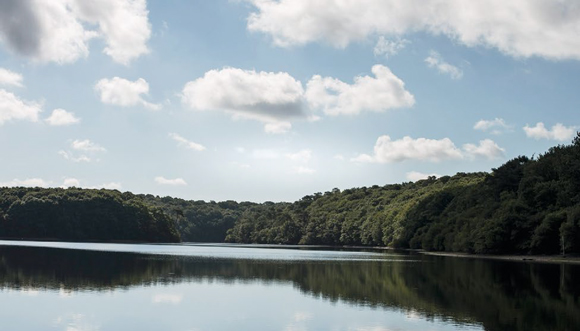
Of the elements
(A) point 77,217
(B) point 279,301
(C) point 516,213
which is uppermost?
(C) point 516,213

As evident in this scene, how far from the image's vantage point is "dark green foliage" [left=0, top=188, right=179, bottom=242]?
17612 centimetres

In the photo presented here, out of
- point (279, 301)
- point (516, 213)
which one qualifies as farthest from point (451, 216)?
point (279, 301)

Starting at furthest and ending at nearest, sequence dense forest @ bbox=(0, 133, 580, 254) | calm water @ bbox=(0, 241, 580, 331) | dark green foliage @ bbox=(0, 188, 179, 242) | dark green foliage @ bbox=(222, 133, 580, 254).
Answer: dark green foliage @ bbox=(0, 188, 179, 242), dense forest @ bbox=(0, 133, 580, 254), dark green foliage @ bbox=(222, 133, 580, 254), calm water @ bbox=(0, 241, 580, 331)

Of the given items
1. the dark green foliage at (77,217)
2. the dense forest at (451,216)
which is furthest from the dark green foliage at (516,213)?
→ the dark green foliage at (77,217)

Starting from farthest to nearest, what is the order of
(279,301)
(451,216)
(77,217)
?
1. (77,217)
2. (451,216)
3. (279,301)

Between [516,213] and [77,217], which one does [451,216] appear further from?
[77,217]

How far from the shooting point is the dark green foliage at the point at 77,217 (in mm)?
176125

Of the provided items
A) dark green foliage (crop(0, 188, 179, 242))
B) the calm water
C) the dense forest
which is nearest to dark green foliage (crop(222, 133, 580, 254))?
the dense forest

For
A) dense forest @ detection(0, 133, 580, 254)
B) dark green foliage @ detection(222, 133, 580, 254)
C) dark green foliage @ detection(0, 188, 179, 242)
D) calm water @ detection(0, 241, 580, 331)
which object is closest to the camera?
calm water @ detection(0, 241, 580, 331)

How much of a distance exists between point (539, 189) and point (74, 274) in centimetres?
7479

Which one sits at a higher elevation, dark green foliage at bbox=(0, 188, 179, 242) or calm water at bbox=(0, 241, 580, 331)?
dark green foliage at bbox=(0, 188, 179, 242)

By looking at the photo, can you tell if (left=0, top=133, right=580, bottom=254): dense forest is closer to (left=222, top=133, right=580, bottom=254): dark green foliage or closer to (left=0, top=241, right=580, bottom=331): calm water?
(left=222, top=133, right=580, bottom=254): dark green foliage

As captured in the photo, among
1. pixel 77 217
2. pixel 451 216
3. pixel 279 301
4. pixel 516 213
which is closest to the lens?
pixel 279 301

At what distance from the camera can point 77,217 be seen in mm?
183625
